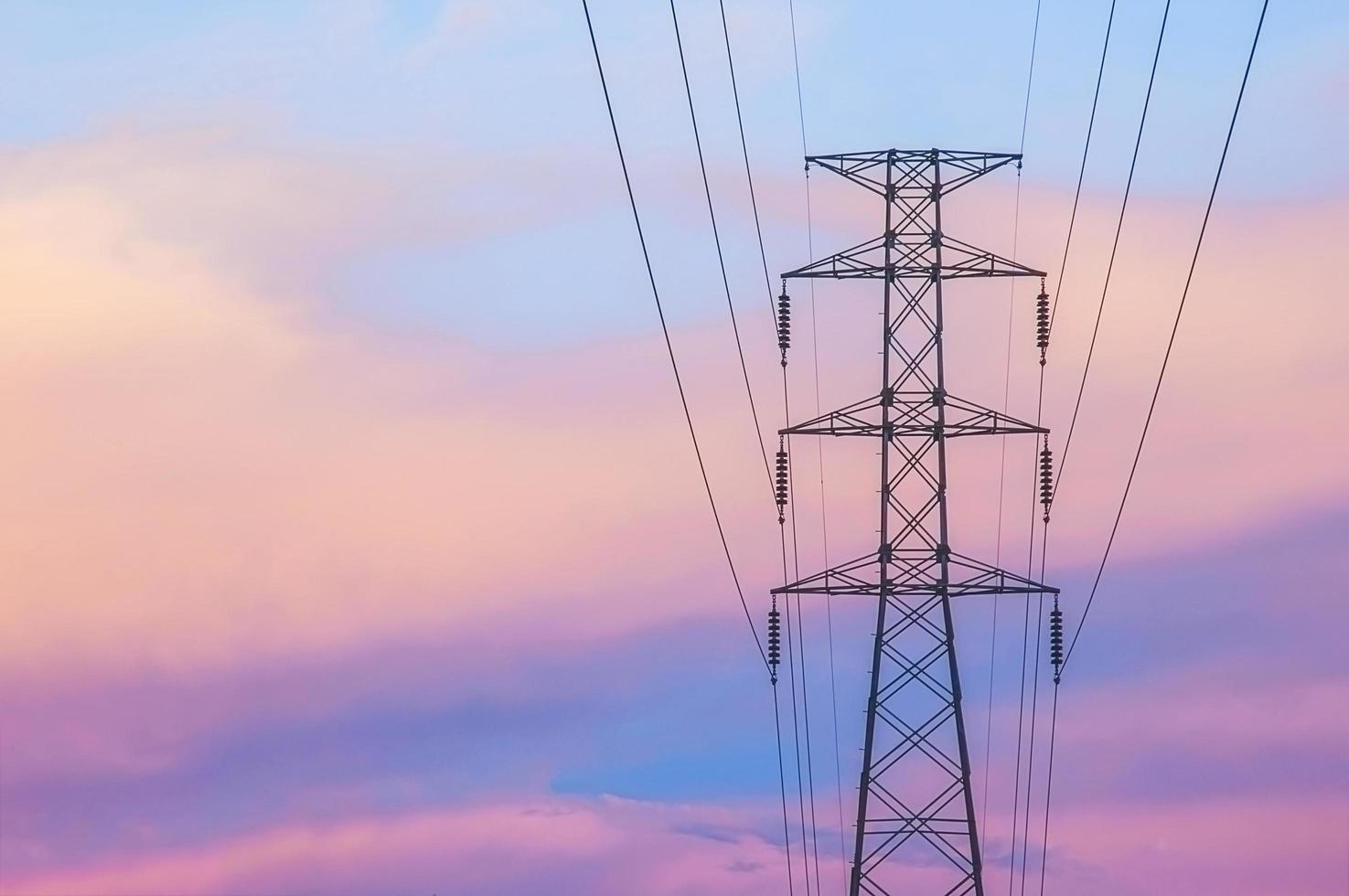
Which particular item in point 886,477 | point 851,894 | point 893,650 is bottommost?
point 851,894

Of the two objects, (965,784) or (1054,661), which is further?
(1054,661)

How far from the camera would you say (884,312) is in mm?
68500

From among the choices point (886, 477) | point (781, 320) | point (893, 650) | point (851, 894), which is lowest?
point (851, 894)

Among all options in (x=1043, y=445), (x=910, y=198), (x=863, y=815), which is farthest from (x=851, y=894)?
(x=910, y=198)

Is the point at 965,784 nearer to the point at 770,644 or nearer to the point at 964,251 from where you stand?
the point at 770,644

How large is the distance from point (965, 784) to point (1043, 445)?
28.9ft

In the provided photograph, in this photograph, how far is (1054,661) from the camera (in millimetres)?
72625

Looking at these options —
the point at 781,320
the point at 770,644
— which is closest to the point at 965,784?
the point at 770,644

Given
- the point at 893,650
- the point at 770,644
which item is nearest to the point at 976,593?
the point at 893,650

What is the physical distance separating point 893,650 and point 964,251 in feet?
30.0

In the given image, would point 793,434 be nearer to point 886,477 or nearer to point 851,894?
point 886,477

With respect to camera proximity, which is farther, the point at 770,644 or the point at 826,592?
the point at 770,644

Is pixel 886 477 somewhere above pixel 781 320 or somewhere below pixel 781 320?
below

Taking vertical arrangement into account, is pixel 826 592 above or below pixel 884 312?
below
